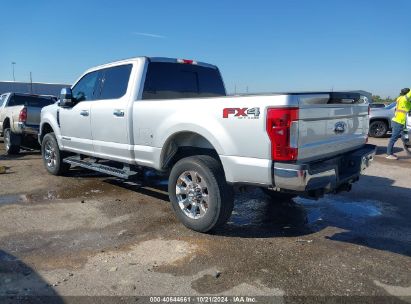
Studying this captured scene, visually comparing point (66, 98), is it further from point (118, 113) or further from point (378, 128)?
point (378, 128)

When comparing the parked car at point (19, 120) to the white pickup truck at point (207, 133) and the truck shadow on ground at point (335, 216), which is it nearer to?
the white pickup truck at point (207, 133)

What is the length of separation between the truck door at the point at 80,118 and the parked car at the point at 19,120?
12.2 ft

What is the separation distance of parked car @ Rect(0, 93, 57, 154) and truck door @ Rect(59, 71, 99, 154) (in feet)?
12.2

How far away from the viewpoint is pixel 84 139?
260 inches

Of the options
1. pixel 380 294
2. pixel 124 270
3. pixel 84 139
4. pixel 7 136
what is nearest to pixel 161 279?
pixel 124 270

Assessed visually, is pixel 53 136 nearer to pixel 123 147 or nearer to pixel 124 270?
pixel 123 147

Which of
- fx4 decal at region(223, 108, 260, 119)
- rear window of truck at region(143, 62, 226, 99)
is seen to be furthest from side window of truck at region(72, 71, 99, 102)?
fx4 decal at region(223, 108, 260, 119)

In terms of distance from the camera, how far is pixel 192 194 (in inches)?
184

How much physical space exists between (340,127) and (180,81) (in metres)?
2.56

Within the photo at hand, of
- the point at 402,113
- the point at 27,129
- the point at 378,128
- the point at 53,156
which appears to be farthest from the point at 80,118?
the point at 378,128

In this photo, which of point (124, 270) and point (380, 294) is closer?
point (380, 294)

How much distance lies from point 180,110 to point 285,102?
1.44m

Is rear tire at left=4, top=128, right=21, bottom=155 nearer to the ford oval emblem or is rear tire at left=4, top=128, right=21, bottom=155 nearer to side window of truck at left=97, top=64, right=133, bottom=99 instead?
side window of truck at left=97, top=64, right=133, bottom=99

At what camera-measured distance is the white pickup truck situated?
379 centimetres
